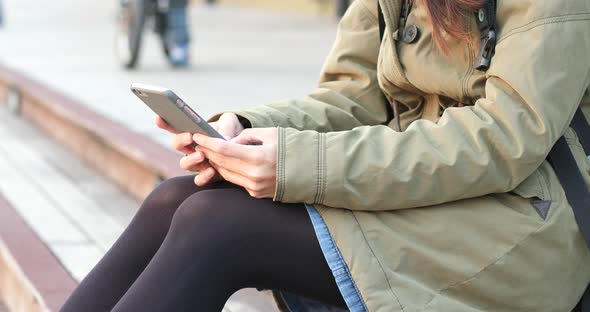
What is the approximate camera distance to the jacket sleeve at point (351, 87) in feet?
7.25

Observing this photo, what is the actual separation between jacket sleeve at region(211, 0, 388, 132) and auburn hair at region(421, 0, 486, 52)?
395 millimetres

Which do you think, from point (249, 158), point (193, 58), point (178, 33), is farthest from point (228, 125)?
point (193, 58)

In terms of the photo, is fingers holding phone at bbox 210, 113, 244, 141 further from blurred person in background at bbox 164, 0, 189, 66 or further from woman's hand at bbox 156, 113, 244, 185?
blurred person in background at bbox 164, 0, 189, 66

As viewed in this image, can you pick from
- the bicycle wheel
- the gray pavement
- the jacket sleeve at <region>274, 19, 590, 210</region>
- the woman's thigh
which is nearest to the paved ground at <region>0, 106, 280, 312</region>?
the gray pavement

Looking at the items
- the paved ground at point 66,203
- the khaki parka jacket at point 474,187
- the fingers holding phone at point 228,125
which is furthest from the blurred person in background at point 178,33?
the khaki parka jacket at point 474,187

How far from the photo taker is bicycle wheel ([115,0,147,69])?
299 inches

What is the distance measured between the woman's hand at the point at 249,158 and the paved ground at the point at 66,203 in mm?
882

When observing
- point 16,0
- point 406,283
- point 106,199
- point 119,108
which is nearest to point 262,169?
point 406,283

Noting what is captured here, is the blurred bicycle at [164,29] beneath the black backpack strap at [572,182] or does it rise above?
beneath

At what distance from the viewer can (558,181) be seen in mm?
1787

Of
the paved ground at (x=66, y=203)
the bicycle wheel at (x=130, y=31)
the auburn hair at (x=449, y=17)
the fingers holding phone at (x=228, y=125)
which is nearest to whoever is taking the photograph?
the auburn hair at (x=449, y=17)

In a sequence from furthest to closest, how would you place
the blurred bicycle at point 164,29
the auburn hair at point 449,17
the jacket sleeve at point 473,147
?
the blurred bicycle at point 164,29 → the auburn hair at point 449,17 → the jacket sleeve at point 473,147

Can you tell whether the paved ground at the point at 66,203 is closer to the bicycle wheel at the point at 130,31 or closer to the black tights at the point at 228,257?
the black tights at the point at 228,257

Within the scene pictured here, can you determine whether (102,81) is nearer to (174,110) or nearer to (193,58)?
(193,58)
